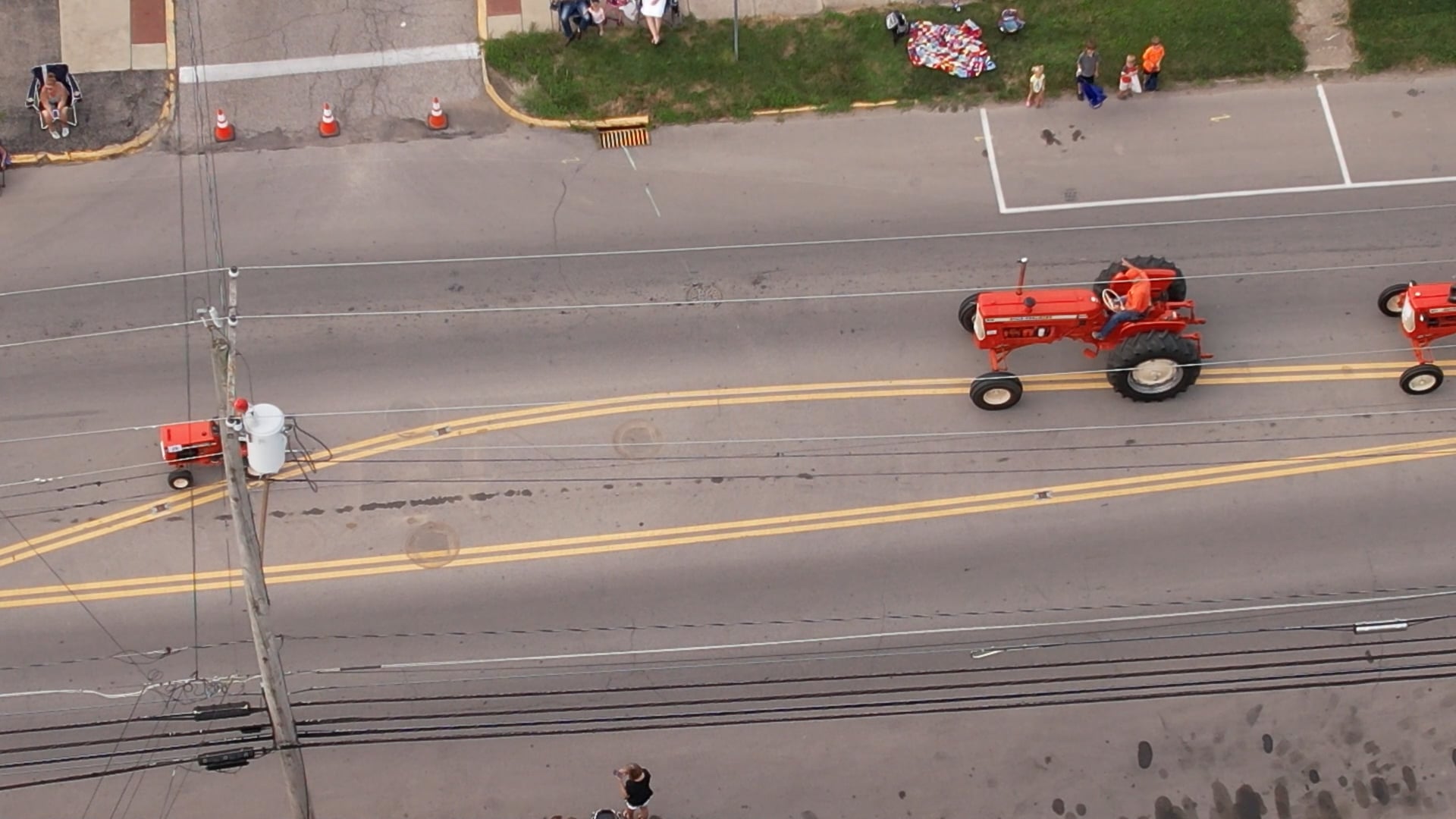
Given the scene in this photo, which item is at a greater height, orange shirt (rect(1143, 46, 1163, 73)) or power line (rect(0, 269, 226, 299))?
orange shirt (rect(1143, 46, 1163, 73))

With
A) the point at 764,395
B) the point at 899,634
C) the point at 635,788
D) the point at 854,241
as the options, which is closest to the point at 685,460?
the point at 764,395

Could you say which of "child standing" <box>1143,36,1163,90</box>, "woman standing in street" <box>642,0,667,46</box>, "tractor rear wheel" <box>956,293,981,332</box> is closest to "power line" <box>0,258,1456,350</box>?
"tractor rear wheel" <box>956,293,981,332</box>

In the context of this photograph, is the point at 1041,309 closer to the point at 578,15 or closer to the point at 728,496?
the point at 728,496

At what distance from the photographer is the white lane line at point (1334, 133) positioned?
798 inches

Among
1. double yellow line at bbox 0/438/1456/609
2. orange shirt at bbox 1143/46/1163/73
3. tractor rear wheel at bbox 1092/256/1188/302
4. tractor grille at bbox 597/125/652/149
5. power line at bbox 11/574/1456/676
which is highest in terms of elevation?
tractor grille at bbox 597/125/652/149

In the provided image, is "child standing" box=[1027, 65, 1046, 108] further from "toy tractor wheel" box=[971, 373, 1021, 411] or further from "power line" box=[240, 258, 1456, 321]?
"toy tractor wheel" box=[971, 373, 1021, 411]

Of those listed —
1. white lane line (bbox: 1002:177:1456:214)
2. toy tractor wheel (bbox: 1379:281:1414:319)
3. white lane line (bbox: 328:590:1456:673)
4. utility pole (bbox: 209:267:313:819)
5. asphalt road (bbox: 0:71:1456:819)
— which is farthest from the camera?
white lane line (bbox: 1002:177:1456:214)

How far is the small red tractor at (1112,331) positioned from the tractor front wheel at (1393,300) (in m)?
2.81

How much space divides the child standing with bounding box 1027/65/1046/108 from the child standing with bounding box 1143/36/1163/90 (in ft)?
4.83

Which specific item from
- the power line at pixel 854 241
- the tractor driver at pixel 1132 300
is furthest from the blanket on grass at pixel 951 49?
the tractor driver at pixel 1132 300

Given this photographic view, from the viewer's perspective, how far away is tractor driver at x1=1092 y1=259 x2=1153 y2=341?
1767cm

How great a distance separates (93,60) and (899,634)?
15178mm

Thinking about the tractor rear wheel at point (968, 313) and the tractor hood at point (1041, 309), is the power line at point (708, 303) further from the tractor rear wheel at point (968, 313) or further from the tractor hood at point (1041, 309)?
the tractor hood at point (1041, 309)

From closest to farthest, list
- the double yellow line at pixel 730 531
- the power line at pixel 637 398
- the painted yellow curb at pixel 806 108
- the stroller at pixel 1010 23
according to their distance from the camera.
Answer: the double yellow line at pixel 730 531
the power line at pixel 637 398
the painted yellow curb at pixel 806 108
the stroller at pixel 1010 23
